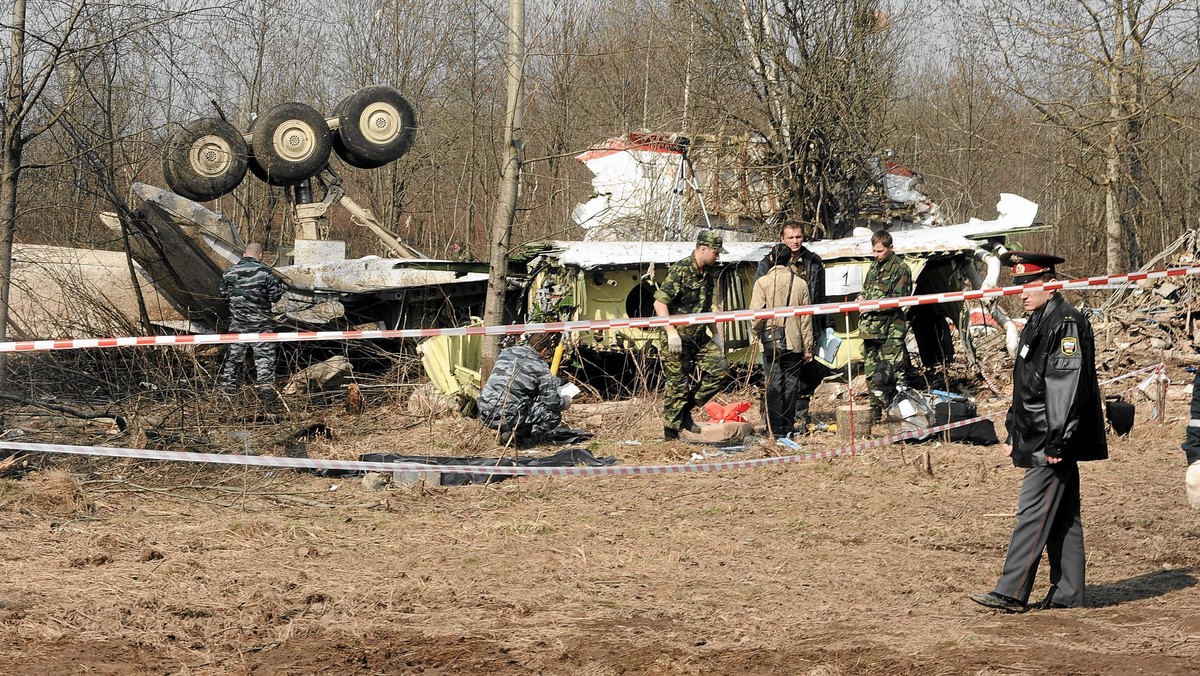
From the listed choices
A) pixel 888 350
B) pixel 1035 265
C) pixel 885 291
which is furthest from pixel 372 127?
pixel 1035 265

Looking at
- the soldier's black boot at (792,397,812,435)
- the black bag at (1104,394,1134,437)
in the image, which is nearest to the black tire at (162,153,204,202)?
the soldier's black boot at (792,397,812,435)

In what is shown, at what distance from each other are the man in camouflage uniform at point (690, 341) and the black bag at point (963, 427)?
185cm

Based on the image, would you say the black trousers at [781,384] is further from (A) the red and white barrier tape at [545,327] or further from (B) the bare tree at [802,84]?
(B) the bare tree at [802,84]

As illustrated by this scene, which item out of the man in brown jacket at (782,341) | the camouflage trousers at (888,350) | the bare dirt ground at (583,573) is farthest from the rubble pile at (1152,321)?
the man in brown jacket at (782,341)

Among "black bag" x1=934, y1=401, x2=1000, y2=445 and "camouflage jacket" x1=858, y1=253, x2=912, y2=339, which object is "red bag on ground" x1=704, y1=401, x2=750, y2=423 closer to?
"camouflage jacket" x1=858, y1=253, x2=912, y2=339

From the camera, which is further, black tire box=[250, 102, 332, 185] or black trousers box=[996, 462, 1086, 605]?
black tire box=[250, 102, 332, 185]

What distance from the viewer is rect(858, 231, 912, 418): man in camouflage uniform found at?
948 cm

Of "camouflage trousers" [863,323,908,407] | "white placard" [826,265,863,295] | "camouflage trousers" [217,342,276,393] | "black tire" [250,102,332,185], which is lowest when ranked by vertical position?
"camouflage trousers" [217,342,276,393]

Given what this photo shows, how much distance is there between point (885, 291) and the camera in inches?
373

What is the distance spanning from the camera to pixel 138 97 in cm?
984

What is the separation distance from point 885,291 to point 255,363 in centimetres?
608

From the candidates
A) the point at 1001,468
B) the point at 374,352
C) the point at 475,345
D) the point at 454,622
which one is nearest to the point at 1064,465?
the point at 454,622

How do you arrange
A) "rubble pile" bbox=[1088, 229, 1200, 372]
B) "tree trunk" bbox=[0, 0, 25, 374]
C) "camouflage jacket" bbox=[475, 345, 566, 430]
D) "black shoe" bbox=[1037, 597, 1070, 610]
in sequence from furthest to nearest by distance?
"rubble pile" bbox=[1088, 229, 1200, 372], "camouflage jacket" bbox=[475, 345, 566, 430], "tree trunk" bbox=[0, 0, 25, 374], "black shoe" bbox=[1037, 597, 1070, 610]

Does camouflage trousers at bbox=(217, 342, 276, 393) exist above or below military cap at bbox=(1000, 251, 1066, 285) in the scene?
below
